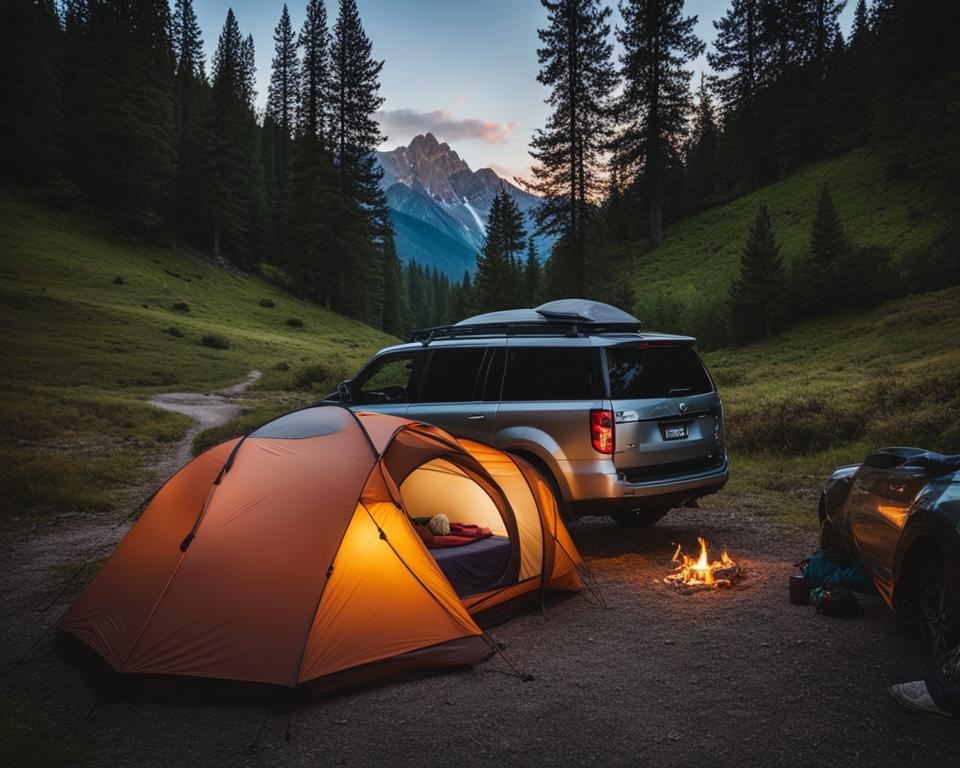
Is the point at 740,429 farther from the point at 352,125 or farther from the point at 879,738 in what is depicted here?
the point at 352,125

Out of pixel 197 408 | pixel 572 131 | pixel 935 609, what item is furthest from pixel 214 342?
pixel 935 609

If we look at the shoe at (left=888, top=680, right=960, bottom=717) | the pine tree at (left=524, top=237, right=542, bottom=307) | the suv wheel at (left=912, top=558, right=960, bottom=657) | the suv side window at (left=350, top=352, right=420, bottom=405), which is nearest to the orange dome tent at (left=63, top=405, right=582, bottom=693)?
the suv side window at (left=350, top=352, right=420, bottom=405)

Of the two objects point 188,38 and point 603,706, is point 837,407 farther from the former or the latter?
point 188,38

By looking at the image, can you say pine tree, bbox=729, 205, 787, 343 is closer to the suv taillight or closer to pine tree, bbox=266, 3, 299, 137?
the suv taillight

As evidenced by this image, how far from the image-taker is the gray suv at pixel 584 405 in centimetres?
665

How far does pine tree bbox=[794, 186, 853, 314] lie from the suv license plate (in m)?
29.9

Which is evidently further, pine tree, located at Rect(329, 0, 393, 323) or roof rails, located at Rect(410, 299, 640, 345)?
pine tree, located at Rect(329, 0, 393, 323)

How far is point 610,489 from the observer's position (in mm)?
6559

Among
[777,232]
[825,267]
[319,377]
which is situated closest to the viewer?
[319,377]

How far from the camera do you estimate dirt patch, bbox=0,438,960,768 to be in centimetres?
354

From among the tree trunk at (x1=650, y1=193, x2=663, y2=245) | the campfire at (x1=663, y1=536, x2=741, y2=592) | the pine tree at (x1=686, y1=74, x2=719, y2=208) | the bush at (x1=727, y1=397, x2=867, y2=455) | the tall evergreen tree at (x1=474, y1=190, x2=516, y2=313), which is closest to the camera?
the campfire at (x1=663, y1=536, x2=741, y2=592)

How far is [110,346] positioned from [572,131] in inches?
989

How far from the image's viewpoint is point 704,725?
3760 millimetres

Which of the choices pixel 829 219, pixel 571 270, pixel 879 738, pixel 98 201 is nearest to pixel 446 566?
pixel 879 738
